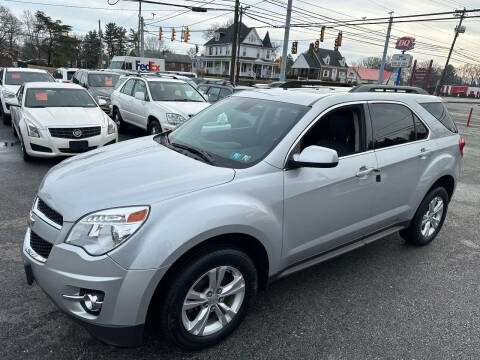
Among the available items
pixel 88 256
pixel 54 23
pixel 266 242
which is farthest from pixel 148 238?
pixel 54 23

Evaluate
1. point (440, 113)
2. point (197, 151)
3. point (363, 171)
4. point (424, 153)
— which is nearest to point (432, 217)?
point (424, 153)

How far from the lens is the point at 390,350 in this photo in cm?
259

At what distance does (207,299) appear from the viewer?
2.39m

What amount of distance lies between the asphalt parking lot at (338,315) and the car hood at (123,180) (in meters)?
0.97

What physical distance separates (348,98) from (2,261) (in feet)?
11.9

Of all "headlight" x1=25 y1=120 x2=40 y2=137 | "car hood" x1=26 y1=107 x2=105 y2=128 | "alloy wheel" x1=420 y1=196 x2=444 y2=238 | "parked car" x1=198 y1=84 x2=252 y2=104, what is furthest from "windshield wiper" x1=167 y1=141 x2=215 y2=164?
"parked car" x1=198 y1=84 x2=252 y2=104

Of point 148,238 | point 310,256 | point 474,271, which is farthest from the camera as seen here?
point 474,271

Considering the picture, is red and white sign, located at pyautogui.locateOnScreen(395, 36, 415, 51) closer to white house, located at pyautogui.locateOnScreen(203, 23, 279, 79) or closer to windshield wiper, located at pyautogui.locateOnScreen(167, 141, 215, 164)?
windshield wiper, located at pyautogui.locateOnScreen(167, 141, 215, 164)

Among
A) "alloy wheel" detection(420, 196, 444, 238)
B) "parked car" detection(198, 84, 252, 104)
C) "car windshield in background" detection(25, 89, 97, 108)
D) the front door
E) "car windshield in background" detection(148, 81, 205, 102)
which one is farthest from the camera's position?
"parked car" detection(198, 84, 252, 104)

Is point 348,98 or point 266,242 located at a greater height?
point 348,98

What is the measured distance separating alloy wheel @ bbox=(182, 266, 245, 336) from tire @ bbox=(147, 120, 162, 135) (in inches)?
267

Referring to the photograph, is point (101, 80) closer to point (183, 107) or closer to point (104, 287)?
point (183, 107)

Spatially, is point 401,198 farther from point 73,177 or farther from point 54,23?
point 54,23

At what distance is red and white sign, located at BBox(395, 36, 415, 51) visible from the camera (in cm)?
3045
